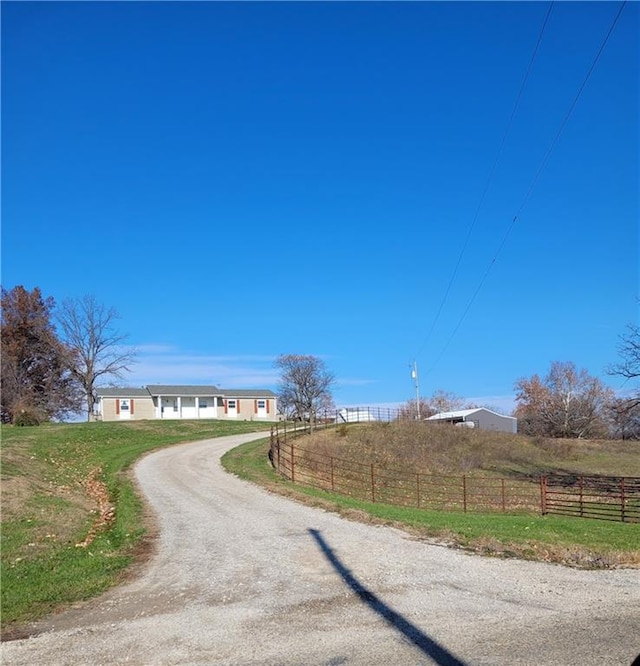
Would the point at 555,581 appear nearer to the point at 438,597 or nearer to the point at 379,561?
the point at 438,597

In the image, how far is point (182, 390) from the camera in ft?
214

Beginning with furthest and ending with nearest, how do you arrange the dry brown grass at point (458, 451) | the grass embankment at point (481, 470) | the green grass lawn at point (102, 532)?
the dry brown grass at point (458, 451), the grass embankment at point (481, 470), the green grass lawn at point (102, 532)

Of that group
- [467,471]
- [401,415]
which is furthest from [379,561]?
[401,415]

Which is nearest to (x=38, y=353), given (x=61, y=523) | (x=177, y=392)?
(x=177, y=392)

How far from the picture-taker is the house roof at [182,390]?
63.9 meters

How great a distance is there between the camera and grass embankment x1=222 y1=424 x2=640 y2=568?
11.4 m

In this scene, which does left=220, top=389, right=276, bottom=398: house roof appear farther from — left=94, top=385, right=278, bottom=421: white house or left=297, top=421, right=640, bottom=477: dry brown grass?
left=297, top=421, right=640, bottom=477: dry brown grass

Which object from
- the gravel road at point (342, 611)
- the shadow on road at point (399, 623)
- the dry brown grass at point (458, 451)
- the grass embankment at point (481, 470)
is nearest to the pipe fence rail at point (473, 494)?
the grass embankment at point (481, 470)

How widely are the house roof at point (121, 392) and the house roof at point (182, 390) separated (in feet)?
2.86

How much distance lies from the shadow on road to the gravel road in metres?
0.02

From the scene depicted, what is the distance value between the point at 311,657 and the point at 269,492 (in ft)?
45.8

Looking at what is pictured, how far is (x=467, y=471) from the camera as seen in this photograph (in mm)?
35656

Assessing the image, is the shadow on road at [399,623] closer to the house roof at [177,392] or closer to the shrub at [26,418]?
the shrub at [26,418]

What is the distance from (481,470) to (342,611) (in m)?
31.2
